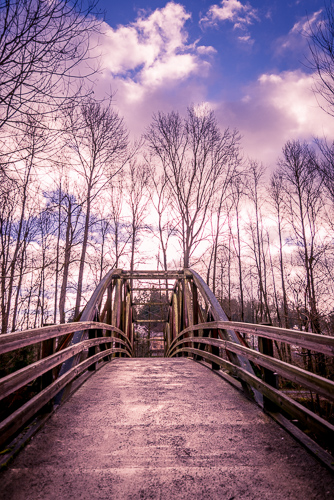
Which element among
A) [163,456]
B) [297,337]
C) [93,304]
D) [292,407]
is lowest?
[163,456]

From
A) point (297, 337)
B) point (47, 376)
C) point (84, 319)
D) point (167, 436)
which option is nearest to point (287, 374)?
point (297, 337)

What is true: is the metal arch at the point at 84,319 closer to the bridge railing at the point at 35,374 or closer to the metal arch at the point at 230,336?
the bridge railing at the point at 35,374

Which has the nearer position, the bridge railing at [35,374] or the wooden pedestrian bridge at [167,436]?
the wooden pedestrian bridge at [167,436]

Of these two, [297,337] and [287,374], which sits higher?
[297,337]

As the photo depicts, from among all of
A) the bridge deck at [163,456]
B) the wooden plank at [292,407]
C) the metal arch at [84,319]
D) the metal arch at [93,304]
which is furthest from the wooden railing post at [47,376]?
the wooden plank at [292,407]

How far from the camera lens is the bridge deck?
5.87 ft

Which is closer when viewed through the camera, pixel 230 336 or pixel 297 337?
pixel 297 337

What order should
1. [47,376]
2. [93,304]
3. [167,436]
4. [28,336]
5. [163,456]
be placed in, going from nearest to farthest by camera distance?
[163,456]
[28,336]
[167,436]
[47,376]
[93,304]

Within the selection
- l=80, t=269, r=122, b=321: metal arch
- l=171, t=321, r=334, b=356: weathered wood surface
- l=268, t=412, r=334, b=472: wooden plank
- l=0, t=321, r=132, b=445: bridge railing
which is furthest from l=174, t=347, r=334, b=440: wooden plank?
l=80, t=269, r=122, b=321: metal arch

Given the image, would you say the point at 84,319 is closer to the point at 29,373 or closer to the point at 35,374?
the point at 35,374

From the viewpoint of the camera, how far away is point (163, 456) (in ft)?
7.13

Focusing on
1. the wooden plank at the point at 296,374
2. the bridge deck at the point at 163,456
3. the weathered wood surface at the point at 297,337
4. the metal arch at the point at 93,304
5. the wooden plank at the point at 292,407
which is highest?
the metal arch at the point at 93,304

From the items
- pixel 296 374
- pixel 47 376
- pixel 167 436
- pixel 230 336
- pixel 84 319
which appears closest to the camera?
pixel 296 374

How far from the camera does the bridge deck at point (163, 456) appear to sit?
5.87 ft
